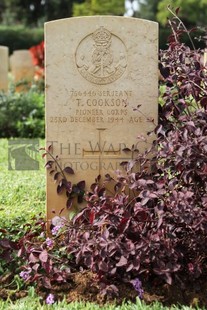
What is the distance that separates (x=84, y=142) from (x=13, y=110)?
219 inches

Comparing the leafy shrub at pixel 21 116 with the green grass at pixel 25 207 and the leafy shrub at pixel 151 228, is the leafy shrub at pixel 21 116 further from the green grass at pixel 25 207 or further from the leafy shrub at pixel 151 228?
the leafy shrub at pixel 151 228

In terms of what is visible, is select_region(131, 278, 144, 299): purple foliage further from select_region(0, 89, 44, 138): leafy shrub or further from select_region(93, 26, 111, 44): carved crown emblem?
select_region(0, 89, 44, 138): leafy shrub

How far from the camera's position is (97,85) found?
3.76 m

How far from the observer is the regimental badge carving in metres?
3.73

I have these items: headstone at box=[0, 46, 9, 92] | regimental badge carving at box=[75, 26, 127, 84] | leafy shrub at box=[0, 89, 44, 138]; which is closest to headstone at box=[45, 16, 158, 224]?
regimental badge carving at box=[75, 26, 127, 84]

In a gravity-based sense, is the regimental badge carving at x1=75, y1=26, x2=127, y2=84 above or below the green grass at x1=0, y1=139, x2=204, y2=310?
above

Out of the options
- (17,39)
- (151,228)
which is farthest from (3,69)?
(17,39)

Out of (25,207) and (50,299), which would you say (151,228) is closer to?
(50,299)

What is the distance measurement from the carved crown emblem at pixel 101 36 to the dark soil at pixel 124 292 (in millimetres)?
1496

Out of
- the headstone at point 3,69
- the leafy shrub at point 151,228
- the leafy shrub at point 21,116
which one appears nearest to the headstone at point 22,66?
the headstone at point 3,69

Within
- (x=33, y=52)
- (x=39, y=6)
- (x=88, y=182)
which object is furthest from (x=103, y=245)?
(x=39, y=6)

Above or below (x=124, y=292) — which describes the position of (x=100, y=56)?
above

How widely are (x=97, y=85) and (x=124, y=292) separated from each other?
137 cm

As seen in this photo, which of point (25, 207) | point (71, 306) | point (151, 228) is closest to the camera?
point (71, 306)
